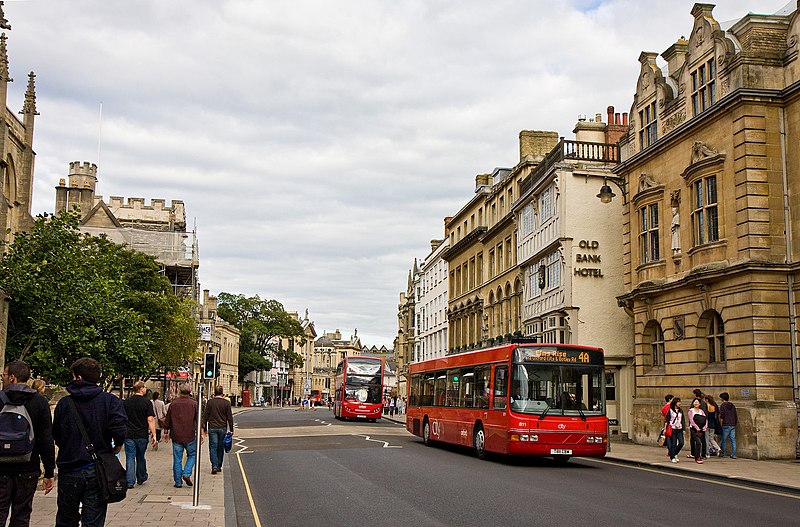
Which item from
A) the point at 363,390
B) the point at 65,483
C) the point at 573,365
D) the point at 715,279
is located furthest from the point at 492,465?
the point at 363,390

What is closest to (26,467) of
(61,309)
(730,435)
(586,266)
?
(61,309)

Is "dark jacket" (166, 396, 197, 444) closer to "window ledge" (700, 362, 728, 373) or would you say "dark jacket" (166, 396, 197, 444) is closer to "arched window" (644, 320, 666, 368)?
"window ledge" (700, 362, 728, 373)

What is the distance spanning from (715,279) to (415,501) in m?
15.0

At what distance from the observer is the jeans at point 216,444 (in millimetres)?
17969

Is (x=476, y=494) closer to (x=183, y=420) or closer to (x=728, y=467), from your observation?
(x=183, y=420)

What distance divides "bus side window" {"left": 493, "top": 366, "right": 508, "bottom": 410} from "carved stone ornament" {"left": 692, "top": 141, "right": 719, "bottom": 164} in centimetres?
986

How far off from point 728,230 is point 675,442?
6541mm

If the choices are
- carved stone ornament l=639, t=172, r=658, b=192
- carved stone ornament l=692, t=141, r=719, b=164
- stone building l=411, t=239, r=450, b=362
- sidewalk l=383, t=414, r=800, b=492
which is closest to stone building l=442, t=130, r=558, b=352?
stone building l=411, t=239, r=450, b=362

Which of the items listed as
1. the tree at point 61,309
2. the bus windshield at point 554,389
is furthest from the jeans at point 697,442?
the tree at point 61,309

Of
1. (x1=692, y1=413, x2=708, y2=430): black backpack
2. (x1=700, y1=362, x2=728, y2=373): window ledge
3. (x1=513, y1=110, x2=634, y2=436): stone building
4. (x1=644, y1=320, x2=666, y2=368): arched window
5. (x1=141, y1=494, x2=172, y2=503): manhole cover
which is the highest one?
(x1=513, y1=110, x2=634, y2=436): stone building

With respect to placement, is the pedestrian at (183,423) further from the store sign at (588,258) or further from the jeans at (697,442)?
the store sign at (588,258)

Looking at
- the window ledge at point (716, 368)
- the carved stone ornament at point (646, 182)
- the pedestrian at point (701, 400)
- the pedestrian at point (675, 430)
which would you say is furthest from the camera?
the carved stone ornament at point (646, 182)

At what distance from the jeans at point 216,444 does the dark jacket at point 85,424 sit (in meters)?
10.5

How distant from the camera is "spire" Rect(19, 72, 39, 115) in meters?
34.3
